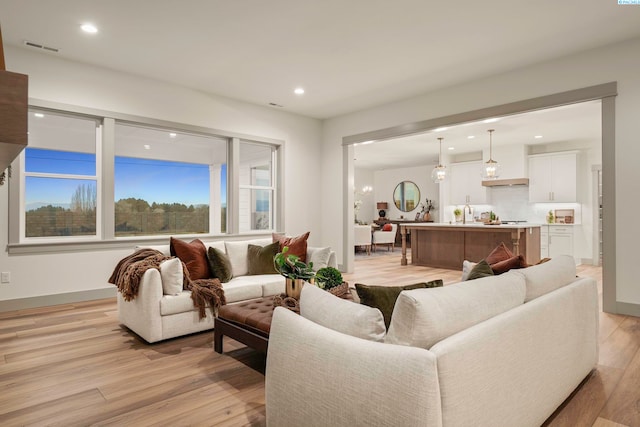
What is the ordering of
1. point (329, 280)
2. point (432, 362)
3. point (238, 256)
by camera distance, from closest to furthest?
point (432, 362) < point (329, 280) < point (238, 256)

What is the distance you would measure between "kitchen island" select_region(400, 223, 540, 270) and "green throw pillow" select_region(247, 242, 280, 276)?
438 cm

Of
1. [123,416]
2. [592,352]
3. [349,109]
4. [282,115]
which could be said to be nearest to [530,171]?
[349,109]

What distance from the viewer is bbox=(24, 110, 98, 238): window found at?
4539 mm

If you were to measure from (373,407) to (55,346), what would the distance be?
119 inches

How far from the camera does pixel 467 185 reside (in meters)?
9.96

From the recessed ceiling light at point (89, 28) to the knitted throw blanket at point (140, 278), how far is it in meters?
2.22

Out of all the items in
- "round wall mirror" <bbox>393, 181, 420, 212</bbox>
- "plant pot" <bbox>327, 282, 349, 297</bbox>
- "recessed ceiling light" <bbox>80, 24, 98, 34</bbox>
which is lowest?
"plant pot" <bbox>327, 282, 349, 297</bbox>

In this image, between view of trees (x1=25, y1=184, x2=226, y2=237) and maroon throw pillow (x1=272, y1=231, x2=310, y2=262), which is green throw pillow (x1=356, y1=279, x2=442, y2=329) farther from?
view of trees (x1=25, y1=184, x2=226, y2=237)

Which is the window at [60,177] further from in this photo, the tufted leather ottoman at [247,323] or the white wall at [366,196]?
the white wall at [366,196]

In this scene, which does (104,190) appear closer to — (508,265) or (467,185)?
(508,265)

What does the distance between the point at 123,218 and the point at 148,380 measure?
3.26 meters

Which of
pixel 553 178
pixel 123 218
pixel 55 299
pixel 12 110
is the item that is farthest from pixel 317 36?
pixel 553 178

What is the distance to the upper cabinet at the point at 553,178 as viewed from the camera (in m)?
8.23

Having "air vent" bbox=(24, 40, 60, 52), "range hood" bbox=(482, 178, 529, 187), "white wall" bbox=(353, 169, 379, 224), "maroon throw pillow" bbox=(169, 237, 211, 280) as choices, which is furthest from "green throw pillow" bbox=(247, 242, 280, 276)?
"white wall" bbox=(353, 169, 379, 224)
